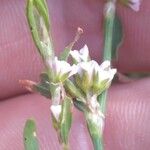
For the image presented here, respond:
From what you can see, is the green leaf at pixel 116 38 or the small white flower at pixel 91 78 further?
the green leaf at pixel 116 38

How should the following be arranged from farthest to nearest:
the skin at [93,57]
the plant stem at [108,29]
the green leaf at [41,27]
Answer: the skin at [93,57] < the plant stem at [108,29] < the green leaf at [41,27]

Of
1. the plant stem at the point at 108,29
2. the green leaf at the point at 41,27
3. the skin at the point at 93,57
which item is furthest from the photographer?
the skin at the point at 93,57

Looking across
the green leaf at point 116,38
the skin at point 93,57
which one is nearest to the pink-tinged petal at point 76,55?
the green leaf at point 116,38

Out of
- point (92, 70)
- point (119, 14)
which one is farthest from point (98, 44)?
point (92, 70)

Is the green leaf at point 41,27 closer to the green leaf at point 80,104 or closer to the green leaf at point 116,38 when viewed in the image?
the green leaf at point 80,104

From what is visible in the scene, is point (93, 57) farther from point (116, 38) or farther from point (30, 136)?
point (30, 136)

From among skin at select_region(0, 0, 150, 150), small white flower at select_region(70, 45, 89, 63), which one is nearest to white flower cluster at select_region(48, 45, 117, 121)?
small white flower at select_region(70, 45, 89, 63)

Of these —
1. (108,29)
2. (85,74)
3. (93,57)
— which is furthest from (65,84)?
(93,57)

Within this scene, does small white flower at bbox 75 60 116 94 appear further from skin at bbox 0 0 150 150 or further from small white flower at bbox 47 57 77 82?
skin at bbox 0 0 150 150
